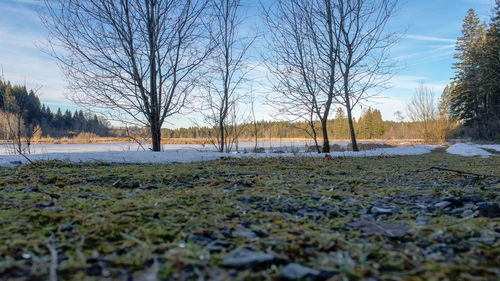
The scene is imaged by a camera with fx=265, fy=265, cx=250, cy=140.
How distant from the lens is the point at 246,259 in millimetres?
904

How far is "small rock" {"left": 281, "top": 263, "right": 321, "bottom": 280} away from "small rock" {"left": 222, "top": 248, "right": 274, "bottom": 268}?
0.25 ft

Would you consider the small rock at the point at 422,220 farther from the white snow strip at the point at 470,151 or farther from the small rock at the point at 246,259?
the white snow strip at the point at 470,151

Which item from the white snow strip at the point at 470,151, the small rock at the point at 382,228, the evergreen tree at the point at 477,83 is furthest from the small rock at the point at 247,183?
the evergreen tree at the point at 477,83

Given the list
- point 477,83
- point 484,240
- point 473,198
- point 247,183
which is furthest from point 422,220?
point 477,83

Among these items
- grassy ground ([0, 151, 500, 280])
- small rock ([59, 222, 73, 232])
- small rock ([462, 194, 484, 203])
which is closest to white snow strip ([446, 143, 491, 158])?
small rock ([462, 194, 484, 203])

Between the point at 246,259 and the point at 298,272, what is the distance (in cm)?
18

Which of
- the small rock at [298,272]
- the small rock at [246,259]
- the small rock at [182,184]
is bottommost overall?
the small rock at [182,184]

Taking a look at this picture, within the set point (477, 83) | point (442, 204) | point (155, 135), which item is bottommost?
point (442, 204)

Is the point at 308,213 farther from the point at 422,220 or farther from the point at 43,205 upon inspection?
the point at 43,205

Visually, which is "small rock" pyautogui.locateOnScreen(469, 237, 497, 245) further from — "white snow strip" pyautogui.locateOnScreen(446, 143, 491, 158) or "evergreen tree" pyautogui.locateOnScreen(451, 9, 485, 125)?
"evergreen tree" pyautogui.locateOnScreen(451, 9, 485, 125)

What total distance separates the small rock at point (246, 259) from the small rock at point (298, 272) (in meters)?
0.08

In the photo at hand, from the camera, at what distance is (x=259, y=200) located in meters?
1.86

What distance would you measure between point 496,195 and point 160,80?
7804 millimetres

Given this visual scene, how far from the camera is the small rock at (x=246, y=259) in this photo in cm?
87
